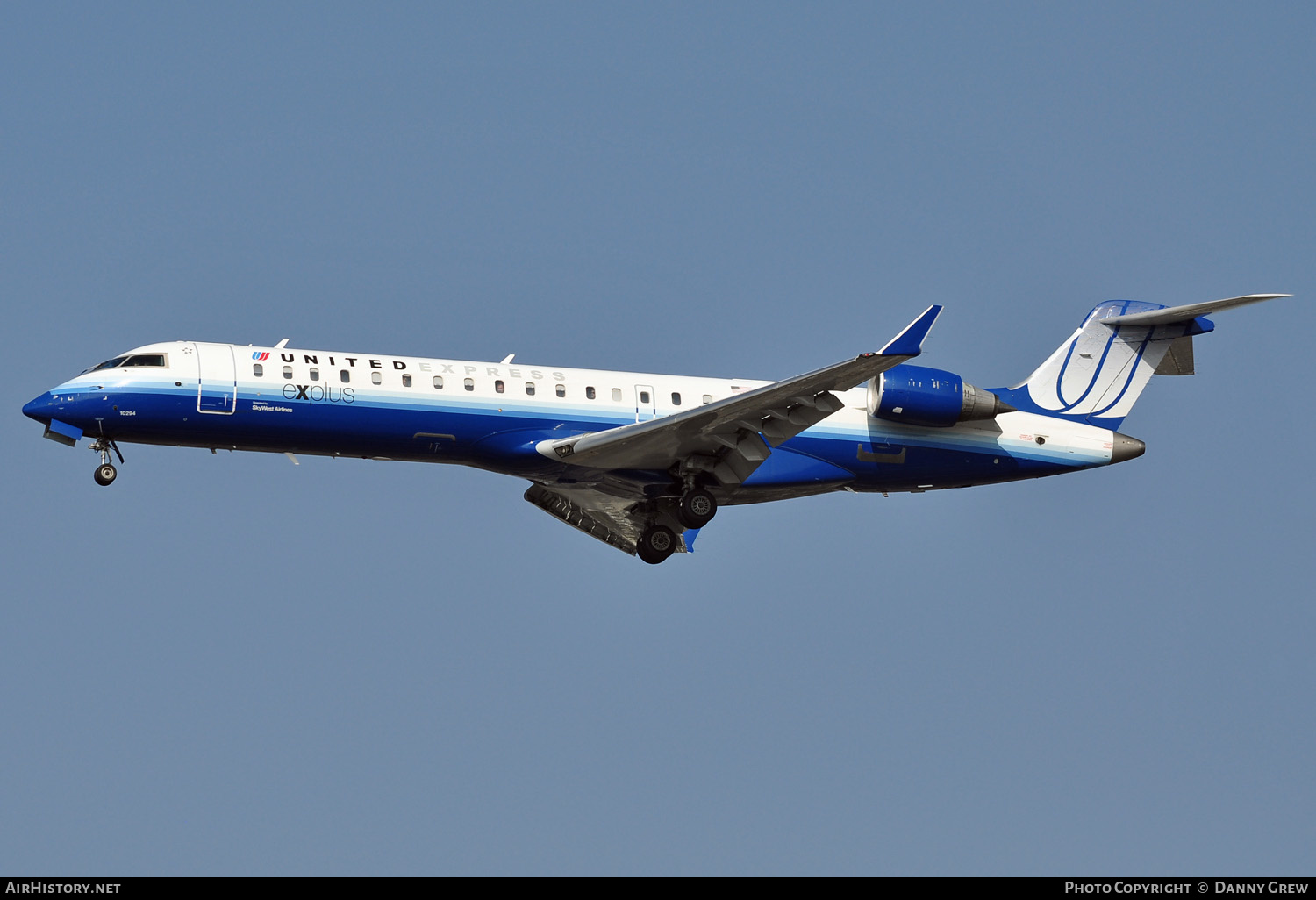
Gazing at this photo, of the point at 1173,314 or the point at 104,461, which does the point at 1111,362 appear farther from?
the point at 104,461

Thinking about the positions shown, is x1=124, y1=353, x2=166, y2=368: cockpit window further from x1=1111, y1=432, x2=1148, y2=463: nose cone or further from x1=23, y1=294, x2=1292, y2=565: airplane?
x1=1111, y1=432, x2=1148, y2=463: nose cone

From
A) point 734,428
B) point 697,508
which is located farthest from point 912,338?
point 697,508

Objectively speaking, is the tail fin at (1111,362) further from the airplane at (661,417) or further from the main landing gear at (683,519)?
the main landing gear at (683,519)

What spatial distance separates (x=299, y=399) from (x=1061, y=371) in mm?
14505

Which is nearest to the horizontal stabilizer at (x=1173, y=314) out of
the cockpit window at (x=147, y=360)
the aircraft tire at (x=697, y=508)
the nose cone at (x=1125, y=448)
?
the nose cone at (x=1125, y=448)

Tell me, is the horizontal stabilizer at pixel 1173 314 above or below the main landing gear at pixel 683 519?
above

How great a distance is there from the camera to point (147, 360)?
28.4 metres

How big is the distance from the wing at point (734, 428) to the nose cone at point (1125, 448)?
6497 mm

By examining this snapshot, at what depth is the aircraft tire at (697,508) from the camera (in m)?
30.1

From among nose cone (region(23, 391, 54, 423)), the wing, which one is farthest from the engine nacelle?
nose cone (region(23, 391, 54, 423))

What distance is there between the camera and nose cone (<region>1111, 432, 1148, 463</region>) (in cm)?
3180

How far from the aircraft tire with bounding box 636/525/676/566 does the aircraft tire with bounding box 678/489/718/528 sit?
1309 mm

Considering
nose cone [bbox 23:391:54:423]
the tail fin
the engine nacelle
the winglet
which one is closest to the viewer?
the winglet

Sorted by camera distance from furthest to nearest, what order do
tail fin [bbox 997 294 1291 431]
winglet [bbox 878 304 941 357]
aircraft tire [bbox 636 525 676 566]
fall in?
tail fin [bbox 997 294 1291 431]
aircraft tire [bbox 636 525 676 566]
winglet [bbox 878 304 941 357]
